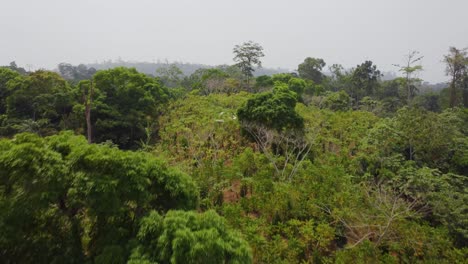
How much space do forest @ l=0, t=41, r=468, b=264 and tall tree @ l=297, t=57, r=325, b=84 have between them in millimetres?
21032

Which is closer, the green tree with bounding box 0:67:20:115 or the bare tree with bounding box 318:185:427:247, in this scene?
the bare tree with bounding box 318:185:427:247

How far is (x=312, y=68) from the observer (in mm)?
34875

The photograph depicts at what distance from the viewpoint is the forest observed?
12.6ft

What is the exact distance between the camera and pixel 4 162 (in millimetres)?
3816

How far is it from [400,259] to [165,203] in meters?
5.45

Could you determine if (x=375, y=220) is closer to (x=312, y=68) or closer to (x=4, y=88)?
(x=4, y=88)

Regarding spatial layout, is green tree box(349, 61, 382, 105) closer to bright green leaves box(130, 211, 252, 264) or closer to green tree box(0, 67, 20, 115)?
bright green leaves box(130, 211, 252, 264)

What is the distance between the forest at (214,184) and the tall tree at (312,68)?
2103 cm

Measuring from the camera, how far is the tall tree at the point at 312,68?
112 feet

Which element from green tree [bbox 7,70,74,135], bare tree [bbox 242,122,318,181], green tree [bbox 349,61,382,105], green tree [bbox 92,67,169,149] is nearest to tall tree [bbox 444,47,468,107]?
green tree [bbox 349,61,382,105]

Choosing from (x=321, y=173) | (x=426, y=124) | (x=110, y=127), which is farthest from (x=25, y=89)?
(x=426, y=124)

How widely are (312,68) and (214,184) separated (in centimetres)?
3029

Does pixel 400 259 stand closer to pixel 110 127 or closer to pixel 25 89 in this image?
pixel 110 127

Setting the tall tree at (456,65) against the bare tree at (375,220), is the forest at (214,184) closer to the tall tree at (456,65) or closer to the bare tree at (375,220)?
the bare tree at (375,220)
